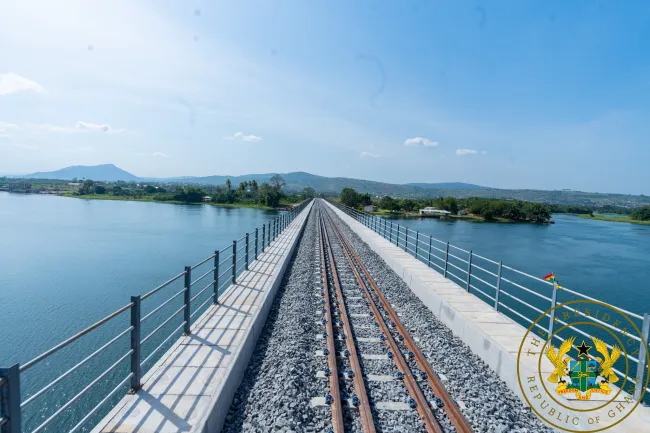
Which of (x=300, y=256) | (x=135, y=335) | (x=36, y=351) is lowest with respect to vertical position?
(x=36, y=351)

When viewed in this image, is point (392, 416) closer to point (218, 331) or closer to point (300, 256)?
point (218, 331)

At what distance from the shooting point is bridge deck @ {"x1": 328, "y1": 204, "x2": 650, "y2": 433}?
397cm

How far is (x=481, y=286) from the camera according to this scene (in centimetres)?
2191

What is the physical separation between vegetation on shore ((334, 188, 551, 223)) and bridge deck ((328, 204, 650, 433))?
301ft

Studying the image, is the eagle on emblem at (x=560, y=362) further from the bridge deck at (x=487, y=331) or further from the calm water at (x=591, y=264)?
the calm water at (x=591, y=264)

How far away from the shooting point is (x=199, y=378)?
455cm

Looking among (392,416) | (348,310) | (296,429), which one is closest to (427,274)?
(348,310)

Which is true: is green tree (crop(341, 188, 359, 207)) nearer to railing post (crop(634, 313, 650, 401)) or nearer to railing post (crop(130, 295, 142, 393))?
railing post (crop(634, 313, 650, 401))

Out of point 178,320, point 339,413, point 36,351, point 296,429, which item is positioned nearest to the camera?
point 296,429

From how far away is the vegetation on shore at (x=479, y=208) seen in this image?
92.4 metres

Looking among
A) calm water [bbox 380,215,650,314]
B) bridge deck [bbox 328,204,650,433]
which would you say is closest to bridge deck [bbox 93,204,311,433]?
bridge deck [bbox 328,204,650,433]

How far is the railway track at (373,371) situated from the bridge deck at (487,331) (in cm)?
101

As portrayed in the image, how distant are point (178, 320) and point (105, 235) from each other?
3144 centimetres

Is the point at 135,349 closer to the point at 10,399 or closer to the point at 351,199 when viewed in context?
the point at 10,399
